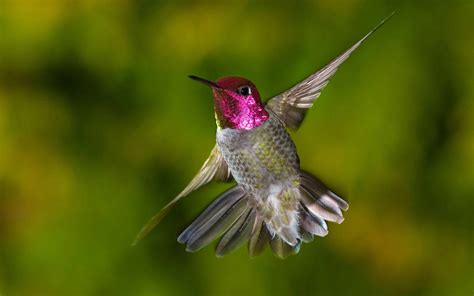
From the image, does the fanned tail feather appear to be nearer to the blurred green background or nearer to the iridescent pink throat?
the iridescent pink throat

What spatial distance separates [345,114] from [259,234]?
2.49 ft

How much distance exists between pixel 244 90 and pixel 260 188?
0.14m

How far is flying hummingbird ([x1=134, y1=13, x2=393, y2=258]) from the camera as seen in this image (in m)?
0.62

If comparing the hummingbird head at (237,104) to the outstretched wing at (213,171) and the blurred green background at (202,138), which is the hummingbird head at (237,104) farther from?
the blurred green background at (202,138)

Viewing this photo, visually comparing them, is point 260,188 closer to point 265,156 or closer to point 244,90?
→ point 265,156

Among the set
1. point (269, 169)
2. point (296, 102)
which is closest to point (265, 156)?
point (269, 169)

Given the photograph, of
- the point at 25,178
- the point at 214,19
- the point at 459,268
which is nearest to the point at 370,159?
the point at 459,268

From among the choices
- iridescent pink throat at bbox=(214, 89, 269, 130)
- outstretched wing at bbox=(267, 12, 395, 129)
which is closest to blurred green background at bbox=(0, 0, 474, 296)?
outstretched wing at bbox=(267, 12, 395, 129)

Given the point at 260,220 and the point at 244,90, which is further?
the point at 260,220

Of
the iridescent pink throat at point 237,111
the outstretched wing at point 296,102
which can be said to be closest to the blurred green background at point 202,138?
Result: the outstretched wing at point 296,102

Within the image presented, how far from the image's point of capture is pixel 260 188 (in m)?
0.68

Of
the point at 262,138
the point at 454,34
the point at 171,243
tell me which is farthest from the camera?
the point at 454,34

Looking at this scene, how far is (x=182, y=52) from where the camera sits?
149 centimetres

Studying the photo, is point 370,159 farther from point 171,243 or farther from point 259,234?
Result: point 259,234
